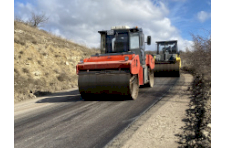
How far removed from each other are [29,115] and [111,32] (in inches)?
201

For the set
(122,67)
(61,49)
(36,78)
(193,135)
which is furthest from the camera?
(61,49)

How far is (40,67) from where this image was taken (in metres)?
15.3

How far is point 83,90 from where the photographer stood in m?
7.51

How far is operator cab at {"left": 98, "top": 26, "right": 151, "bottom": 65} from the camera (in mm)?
8961

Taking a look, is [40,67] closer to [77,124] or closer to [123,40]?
[123,40]

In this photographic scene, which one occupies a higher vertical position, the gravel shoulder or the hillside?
the hillside

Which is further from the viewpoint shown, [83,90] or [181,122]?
[83,90]

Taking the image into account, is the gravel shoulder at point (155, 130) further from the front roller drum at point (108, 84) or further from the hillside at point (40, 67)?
the hillside at point (40, 67)

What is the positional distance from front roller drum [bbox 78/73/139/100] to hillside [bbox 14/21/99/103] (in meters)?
3.94

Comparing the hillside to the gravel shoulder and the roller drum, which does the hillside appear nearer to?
the roller drum

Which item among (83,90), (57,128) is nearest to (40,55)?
(83,90)

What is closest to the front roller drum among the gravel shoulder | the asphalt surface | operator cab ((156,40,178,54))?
the asphalt surface

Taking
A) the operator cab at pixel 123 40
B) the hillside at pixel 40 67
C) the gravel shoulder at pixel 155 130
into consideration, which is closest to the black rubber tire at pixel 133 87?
the gravel shoulder at pixel 155 130

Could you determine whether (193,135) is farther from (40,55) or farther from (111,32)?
(40,55)
